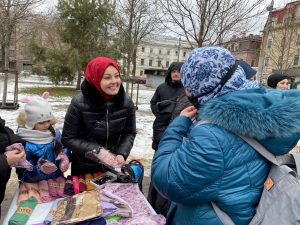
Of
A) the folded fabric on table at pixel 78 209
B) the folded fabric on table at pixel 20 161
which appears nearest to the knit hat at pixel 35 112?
the folded fabric on table at pixel 20 161

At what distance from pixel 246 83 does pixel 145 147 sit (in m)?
5.61

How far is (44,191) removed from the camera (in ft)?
8.38

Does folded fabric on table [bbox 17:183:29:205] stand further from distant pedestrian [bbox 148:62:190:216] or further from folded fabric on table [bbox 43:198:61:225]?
distant pedestrian [bbox 148:62:190:216]

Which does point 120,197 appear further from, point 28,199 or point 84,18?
point 84,18

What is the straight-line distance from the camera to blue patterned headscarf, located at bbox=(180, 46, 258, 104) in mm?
1481

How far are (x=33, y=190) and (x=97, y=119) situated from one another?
0.75m

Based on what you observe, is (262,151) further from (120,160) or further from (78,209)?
(120,160)

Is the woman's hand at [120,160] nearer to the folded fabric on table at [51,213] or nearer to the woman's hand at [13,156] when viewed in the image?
the folded fabric on table at [51,213]

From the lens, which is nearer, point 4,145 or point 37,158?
point 4,145

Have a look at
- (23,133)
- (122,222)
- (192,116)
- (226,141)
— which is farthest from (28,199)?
(226,141)

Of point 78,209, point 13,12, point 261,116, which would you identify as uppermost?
point 13,12

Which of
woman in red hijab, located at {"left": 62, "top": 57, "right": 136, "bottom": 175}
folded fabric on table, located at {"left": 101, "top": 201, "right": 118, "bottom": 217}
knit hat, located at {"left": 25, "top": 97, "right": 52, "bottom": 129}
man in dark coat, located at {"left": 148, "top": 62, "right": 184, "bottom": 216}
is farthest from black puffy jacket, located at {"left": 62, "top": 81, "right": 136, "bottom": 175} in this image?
man in dark coat, located at {"left": 148, "top": 62, "right": 184, "bottom": 216}

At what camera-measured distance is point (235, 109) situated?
1.42 meters

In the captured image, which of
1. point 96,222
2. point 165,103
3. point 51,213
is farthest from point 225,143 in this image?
point 165,103
